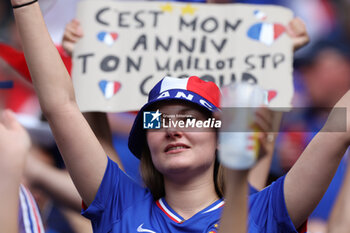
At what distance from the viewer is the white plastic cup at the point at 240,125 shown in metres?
1.05

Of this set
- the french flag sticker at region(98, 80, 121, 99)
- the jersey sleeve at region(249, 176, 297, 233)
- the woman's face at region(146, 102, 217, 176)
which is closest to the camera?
the jersey sleeve at region(249, 176, 297, 233)

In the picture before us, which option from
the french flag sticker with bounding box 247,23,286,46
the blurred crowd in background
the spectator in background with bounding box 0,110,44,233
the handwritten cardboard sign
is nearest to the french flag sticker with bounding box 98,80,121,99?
the handwritten cardboard sign

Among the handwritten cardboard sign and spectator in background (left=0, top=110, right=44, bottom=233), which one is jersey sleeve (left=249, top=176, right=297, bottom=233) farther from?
the handwritten cardboard sign

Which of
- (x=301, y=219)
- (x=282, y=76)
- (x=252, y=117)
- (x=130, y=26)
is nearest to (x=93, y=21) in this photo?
(x=130, y=26)

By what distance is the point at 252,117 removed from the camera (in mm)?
1053

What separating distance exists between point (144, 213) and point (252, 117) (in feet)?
2.17

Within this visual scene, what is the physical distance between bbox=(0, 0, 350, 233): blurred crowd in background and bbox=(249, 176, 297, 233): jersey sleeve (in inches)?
41.9

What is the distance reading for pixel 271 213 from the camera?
1.49 metres

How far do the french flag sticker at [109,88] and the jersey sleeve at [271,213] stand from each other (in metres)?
A: 1.09

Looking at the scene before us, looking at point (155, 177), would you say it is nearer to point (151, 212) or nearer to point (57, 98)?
point (151, 212)

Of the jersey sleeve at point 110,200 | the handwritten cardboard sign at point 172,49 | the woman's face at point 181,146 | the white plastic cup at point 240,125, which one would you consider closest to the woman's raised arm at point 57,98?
the jersey sleeve at point 110,200

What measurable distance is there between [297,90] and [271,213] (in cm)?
143

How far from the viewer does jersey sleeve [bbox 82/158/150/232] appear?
1.59 metres

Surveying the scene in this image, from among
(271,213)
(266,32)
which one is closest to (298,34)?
(266,32)
